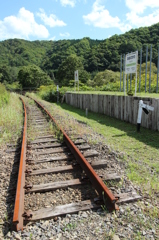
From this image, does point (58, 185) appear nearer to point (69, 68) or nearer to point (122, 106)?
point (122, 106)

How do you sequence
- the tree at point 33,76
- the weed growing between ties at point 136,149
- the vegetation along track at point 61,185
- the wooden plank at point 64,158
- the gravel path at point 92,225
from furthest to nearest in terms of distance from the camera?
the tree at point 33,76
the wooden plank at point 64,158
the weed growing between ties at point 136,149
the vegetation along track at point 61,185
the gravel path at point 92,225

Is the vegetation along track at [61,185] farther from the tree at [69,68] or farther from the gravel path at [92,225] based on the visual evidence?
the tree at [69,68]

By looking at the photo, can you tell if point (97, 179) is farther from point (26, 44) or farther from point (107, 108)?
point (26, 44)

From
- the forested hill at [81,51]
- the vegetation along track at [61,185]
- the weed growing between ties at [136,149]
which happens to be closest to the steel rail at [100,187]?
the vegetation along track at [61,185]

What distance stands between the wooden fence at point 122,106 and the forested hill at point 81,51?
29.9 m

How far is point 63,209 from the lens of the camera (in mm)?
2820

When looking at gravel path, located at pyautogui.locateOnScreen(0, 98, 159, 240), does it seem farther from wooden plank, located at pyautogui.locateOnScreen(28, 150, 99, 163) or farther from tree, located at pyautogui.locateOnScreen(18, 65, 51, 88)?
tree, located at pyautogui.locateOnScreen(18, 65, 51, 88)

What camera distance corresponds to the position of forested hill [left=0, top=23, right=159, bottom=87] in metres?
47.9

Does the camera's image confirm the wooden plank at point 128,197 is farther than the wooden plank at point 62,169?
No

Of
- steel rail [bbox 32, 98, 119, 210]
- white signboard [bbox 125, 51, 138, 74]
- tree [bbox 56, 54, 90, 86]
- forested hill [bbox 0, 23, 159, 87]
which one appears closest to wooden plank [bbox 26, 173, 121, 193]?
steel rail [bbox 32, 98, 119, 210]

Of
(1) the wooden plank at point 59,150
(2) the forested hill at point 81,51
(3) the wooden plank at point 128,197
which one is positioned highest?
(2) the forested hill at point 81,51

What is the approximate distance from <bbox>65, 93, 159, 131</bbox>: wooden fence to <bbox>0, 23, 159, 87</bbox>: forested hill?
2988 cm

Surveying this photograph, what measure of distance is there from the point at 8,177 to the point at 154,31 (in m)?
44.8

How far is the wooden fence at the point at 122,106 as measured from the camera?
295 inches
